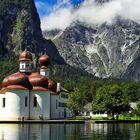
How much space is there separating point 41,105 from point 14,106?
325 inches

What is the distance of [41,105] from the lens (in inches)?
4678

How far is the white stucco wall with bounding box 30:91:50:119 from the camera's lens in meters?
118

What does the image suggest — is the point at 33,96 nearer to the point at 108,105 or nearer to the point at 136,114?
the point at 108,105

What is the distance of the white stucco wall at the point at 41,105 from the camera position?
11781 centimetres

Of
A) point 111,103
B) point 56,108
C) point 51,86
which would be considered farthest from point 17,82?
point 111,103

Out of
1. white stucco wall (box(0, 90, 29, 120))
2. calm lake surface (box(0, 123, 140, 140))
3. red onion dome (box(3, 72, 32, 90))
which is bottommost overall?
A: calm lake surface (box(0, 123, 140, 140))

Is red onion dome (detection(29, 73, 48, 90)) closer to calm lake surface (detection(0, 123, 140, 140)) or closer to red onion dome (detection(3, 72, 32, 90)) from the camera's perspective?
red onion dome (detection(3, 72, 32, 90))

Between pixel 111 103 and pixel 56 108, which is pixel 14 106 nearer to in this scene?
pixel 56 108

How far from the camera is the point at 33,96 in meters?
118

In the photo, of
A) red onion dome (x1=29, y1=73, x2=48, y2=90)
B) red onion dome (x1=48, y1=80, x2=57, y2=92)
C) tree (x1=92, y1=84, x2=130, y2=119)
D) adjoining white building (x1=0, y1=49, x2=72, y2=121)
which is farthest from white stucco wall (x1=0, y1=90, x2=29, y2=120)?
tree (x1=92, y1=84, x2=130, y2=119)

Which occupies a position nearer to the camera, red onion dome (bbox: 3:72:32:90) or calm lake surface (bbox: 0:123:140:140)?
calm lake surface (bbox: 0:123:140:140)

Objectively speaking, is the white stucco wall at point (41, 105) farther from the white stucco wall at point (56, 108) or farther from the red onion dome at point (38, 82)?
the white stucco wall at point (56, 108)

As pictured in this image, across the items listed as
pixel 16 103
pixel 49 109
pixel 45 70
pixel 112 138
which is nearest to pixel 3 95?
pixel 16 103

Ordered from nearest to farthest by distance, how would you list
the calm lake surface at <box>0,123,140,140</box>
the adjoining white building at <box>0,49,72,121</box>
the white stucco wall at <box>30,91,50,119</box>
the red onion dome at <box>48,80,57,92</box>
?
1. the calm lake surface at <box>0,123,140,140</box>
2. the adjoining white building at <box>0,49,72,121</box>
3. the white stucco wall at <box>30,91,50,119</box>
4. the red onion dome at <box>48,80,57,92</box>
